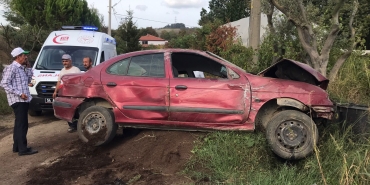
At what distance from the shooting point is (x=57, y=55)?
9.85 m

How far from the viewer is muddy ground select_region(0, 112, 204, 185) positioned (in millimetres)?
4965

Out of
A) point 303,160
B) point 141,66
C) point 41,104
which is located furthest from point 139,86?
point 41,104

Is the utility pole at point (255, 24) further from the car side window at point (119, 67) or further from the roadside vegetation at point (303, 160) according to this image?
the car side window at point (119, 67)

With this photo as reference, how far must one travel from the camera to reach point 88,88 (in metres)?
6.02

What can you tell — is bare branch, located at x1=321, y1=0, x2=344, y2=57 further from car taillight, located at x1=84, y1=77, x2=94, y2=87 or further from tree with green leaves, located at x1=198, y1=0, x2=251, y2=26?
tree with green leaves, located at x1=198, y1=0, x2=251, y2=26

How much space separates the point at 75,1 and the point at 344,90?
25.9 meters

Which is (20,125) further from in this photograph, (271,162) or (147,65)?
(271,162)

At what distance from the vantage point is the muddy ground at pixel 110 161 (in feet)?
16.3

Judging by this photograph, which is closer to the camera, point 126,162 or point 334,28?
point 126,162

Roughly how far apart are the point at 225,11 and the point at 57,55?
3836cm

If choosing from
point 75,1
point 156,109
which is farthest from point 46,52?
point 75,1

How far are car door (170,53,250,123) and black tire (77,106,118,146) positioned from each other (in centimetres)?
102

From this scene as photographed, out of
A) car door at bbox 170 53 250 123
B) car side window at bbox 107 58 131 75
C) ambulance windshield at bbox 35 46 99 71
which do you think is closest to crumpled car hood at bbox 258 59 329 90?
car door at bbox 170 53 250 123

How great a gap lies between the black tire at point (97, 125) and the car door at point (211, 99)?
1022mm
